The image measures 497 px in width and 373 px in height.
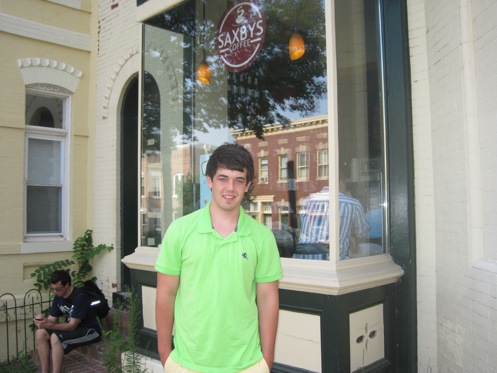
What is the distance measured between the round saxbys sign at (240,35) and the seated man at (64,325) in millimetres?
3232

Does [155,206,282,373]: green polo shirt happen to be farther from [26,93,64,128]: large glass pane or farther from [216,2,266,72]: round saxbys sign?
[26,93,64,128]: large glass pane

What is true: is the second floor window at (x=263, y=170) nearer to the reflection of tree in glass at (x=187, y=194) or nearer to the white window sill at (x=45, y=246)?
the reflection of tree in glass at (x=187, y=194)

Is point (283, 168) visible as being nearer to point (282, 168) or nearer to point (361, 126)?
point (282, 168)

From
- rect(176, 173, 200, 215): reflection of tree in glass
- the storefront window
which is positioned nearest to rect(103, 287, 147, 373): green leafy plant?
the storefront window

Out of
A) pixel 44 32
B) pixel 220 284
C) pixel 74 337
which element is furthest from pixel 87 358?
pixel 44 32

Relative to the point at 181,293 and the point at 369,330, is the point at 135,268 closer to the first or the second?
the point at 369,330

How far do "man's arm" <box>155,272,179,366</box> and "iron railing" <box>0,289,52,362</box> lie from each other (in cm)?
459

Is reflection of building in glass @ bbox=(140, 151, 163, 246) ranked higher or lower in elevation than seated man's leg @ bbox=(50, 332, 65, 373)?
higher

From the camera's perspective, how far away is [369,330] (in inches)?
138

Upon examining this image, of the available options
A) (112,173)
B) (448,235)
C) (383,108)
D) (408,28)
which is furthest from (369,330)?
(112,173)

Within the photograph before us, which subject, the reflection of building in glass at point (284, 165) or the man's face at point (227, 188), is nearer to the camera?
the man's face at point (227, 188)

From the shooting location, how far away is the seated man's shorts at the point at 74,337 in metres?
4.99

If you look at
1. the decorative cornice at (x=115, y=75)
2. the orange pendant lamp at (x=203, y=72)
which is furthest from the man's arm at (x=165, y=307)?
the decorative cornice at (x=115, y=75)

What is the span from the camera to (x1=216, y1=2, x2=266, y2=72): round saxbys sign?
16.9 feet
